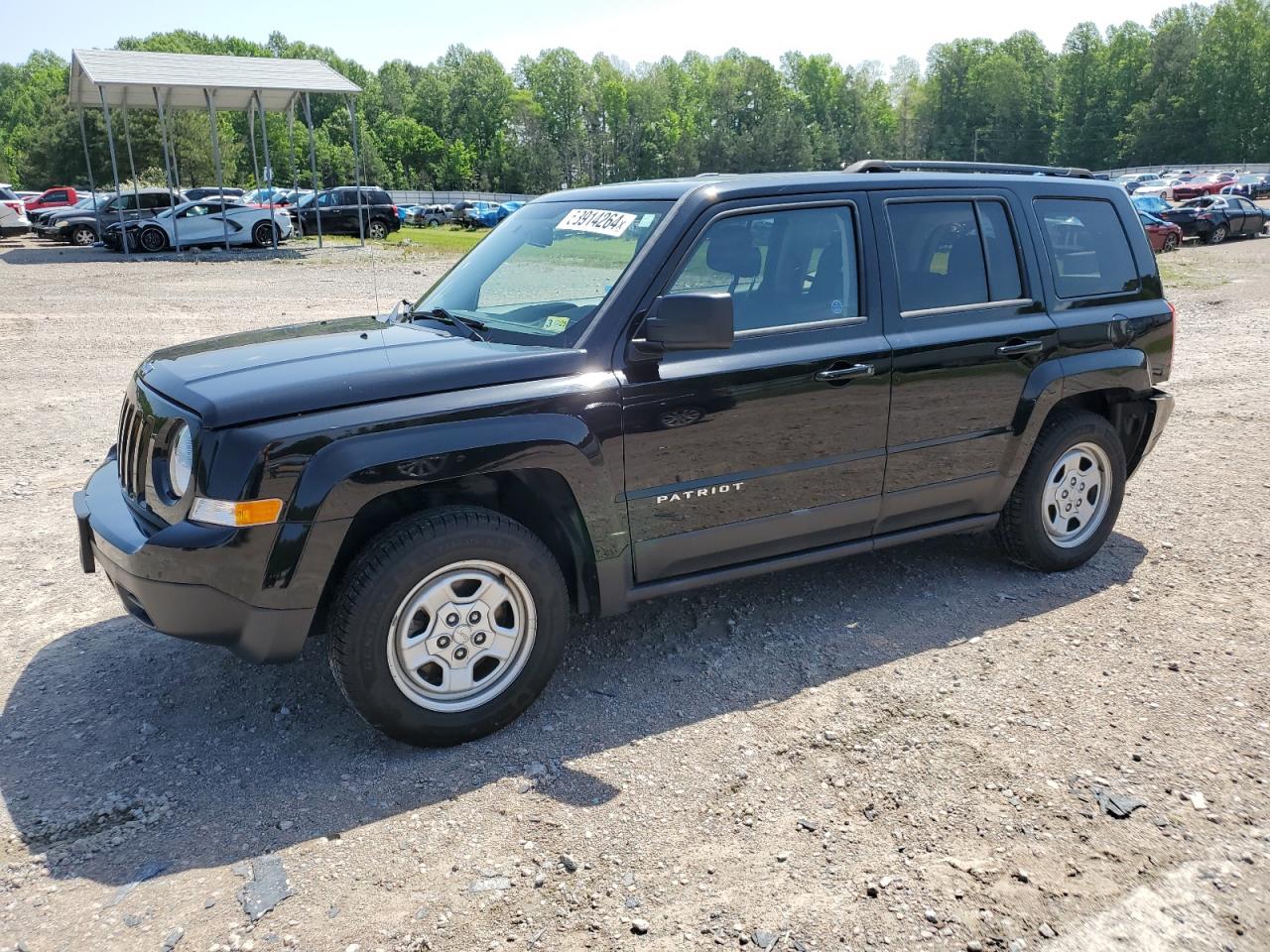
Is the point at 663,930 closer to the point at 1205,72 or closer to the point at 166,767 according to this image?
the point at 166,767

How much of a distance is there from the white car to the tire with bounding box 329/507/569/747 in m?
25.7

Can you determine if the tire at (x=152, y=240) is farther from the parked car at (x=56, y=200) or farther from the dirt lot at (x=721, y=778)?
the dirt lot at (x=721, y=778)

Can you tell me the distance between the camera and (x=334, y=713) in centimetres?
395

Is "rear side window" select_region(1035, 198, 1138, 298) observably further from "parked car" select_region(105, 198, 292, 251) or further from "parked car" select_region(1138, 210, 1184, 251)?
"parked car" select_region(1138, 210, 1184, 251)

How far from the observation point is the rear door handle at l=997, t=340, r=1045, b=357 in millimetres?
4750

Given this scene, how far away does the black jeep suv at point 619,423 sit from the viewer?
3352 millimetres

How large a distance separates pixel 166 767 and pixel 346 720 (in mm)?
629

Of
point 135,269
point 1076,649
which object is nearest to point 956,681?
point 1076,649

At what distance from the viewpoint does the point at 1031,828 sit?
127 inches

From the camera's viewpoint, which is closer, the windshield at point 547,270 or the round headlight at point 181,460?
the round headlight at point 181,460

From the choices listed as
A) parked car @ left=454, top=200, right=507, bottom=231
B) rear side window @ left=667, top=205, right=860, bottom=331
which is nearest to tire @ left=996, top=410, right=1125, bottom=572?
rear side window @ left=667, top=205, right=860, bottom=331

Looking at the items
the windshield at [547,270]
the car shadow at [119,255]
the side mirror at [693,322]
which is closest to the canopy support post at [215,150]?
the car shadow at [119,255]

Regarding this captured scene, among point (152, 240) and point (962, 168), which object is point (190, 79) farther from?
point (962, 168)

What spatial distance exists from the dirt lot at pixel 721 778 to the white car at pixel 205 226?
79.4 ft
